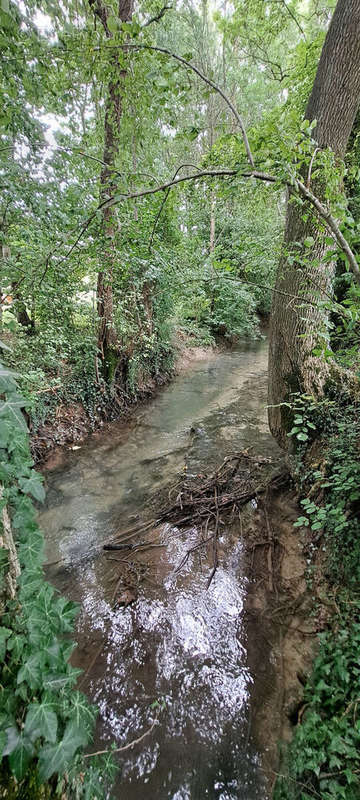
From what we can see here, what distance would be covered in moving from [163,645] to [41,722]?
1.86m

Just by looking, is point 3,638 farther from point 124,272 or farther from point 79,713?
point 124,272

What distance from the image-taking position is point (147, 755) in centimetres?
182

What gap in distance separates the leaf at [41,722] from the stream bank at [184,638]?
1445 mm

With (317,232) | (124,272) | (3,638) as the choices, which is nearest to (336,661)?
(3,638)

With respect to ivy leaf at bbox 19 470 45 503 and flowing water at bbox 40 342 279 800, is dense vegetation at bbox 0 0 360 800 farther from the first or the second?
flowing water at bbox 40 342 279 800

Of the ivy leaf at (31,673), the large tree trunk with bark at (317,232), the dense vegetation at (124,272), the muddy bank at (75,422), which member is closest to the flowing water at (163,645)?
the dense vegetation at (124,272)

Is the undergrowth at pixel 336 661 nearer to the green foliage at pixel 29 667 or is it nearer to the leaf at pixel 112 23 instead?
the green foliage at pixel 29 667

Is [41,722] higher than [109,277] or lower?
lower

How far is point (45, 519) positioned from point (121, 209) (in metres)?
4.31

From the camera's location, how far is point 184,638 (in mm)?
2438

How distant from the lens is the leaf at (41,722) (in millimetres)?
848

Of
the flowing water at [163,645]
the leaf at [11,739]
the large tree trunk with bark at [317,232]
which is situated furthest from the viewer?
the large tree trunk with bark at [317,232]

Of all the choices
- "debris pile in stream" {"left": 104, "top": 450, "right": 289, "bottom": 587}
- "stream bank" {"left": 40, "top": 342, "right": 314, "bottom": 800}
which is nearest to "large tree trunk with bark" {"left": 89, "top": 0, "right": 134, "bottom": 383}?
"stream bank" {"left": 40, "top": 342, "right": 314, "bottom": 800}

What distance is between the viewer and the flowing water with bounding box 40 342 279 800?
1768 millimetres
